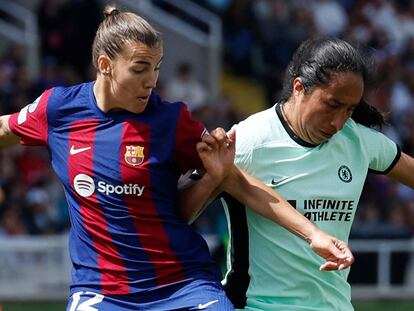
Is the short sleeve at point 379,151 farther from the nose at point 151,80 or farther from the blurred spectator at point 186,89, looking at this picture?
the blurred spectator at point 186,89

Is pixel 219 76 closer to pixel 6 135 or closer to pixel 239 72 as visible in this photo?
pixel 239 72

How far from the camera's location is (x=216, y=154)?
520 centimetres

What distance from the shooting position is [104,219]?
5.19 m

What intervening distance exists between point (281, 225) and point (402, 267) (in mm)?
9457

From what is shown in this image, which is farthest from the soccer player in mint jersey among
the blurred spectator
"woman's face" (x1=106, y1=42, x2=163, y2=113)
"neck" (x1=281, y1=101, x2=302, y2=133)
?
the blurred spectator

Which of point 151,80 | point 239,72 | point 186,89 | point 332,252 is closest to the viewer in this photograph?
point 332,252

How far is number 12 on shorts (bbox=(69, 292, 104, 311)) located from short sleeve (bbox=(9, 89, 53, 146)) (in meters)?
0.70

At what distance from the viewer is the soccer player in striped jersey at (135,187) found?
5.16 m

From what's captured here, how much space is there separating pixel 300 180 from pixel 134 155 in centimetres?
75

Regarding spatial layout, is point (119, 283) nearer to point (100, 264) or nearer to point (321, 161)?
point (100, 264)

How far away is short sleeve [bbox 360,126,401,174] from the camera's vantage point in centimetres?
562

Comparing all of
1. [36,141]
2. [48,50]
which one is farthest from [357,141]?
[48,50]

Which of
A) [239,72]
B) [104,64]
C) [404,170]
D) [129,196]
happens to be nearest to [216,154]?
[129,196]

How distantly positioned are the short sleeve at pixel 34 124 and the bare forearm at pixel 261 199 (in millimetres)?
817
